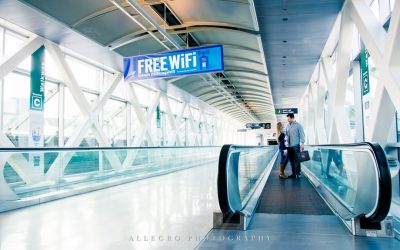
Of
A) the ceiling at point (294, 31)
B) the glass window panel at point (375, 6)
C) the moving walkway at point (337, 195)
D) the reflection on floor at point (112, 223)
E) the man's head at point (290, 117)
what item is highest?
the glass window panel at point (375, 6)

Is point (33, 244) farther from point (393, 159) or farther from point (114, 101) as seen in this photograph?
point (114, 101)

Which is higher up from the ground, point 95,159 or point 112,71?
point 112,71

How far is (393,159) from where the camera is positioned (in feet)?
21.5

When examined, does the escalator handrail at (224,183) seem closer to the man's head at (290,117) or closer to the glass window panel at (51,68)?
the man's head at (290,117)

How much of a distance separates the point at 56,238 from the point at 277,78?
13.3 meters

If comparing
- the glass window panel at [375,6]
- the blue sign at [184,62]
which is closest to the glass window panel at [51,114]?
the blue sign at [184,62]

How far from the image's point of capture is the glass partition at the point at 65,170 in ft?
17.8

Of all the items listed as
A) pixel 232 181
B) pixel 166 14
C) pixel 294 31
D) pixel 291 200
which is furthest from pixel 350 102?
pixel 232 181

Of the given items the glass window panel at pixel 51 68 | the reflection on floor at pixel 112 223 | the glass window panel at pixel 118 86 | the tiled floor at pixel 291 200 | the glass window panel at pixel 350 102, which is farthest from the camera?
the glass window panel at pixel 118 86

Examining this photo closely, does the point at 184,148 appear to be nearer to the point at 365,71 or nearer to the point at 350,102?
the point at 350,102

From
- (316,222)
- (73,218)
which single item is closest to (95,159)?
(73,218)

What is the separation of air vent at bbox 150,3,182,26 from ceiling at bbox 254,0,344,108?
275 centimetres

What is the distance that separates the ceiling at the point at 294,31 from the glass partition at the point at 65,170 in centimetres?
527

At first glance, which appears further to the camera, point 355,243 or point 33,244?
point 33,244
